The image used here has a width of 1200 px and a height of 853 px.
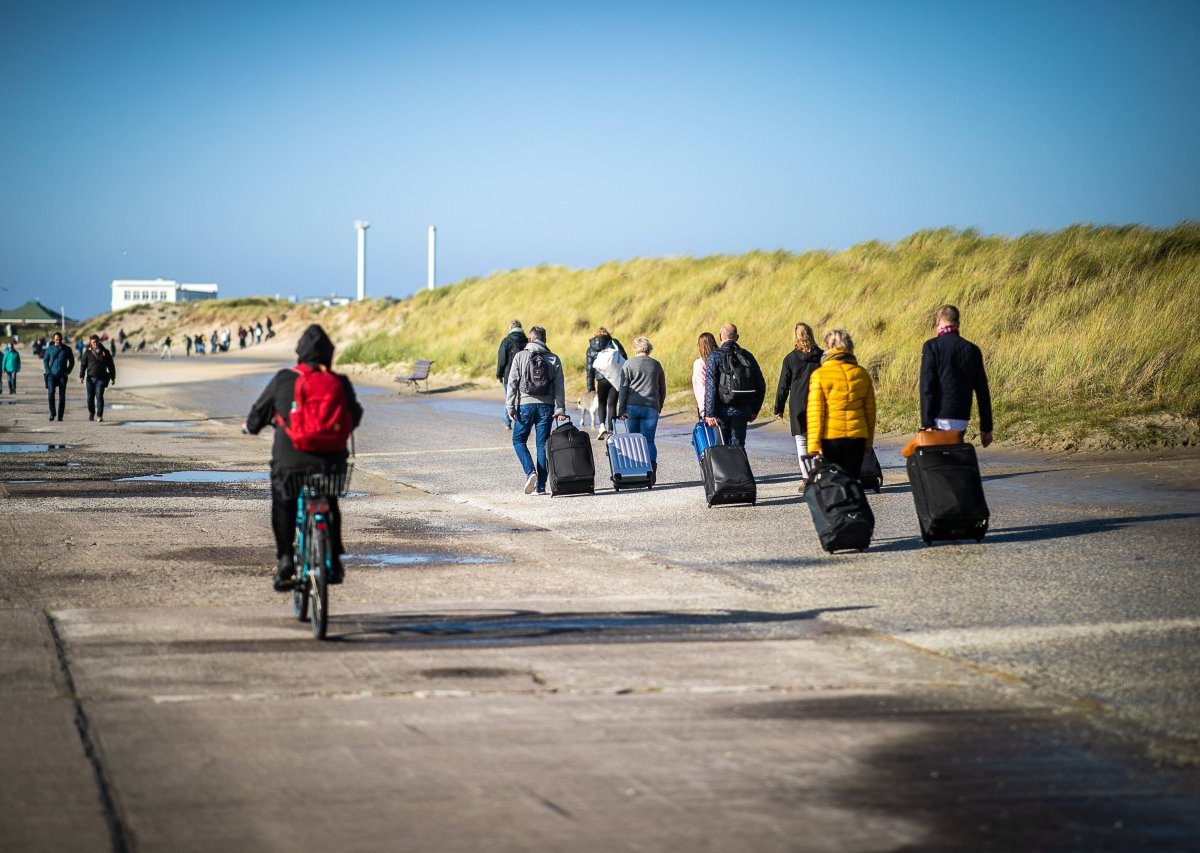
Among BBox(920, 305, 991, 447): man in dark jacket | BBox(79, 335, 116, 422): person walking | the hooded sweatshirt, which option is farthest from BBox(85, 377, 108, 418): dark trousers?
BBox(920, 305, 991, 447): man in dark jacket

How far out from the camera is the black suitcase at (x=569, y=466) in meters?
16.2

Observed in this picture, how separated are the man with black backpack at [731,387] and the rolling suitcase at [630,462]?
101cm

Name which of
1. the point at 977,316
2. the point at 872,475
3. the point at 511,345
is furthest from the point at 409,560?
the point at 977,316

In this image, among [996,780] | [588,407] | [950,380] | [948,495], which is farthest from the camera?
[588,407]

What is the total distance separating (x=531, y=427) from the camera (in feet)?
54.6

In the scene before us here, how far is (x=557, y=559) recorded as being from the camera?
1141 centimetres

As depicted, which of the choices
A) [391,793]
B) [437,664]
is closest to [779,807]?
[391,793]

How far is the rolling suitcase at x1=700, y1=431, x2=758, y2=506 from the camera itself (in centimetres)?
1481

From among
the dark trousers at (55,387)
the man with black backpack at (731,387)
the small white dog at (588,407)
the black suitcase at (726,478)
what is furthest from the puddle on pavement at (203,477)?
the dark trousers at (55,387)

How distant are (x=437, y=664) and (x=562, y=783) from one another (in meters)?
2.18

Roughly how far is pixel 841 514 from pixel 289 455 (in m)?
4.67

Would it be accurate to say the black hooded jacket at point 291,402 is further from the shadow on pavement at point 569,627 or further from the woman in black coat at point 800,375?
the woman in black coat at point 800,375

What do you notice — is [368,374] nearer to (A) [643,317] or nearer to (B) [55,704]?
(A) [643,317]

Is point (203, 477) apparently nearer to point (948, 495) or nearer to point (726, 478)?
point (726, 478)
